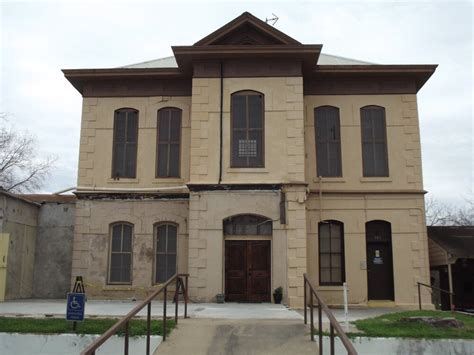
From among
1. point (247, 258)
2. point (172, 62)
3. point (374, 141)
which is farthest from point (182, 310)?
point (172, 62)

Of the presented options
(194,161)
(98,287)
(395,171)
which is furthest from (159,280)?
(395,171)

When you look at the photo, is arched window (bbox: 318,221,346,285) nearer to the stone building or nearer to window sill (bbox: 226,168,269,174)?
window sill (bbox: 226,168,269,174)

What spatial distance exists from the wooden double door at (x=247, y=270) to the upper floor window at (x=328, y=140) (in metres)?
3.91

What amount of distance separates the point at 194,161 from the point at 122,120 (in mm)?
3891

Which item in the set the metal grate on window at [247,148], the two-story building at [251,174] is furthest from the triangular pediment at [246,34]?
the metal grate on window at [247,148]

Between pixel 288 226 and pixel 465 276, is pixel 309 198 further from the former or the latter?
pixel 465 276

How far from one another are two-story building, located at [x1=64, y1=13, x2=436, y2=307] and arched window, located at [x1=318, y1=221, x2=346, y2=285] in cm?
4

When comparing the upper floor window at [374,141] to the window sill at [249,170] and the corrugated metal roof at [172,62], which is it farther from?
the window sill at [249,170]

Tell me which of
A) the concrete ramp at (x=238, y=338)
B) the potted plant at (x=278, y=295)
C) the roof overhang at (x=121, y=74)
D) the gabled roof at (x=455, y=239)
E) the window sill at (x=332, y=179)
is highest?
the roof overhang at (x=121, y=74)

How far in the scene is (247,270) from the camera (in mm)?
16250

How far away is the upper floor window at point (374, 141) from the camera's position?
60.8 ft

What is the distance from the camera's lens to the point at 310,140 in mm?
18594

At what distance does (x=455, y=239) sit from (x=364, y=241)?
3.59m

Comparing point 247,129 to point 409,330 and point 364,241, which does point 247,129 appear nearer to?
point 364,241
